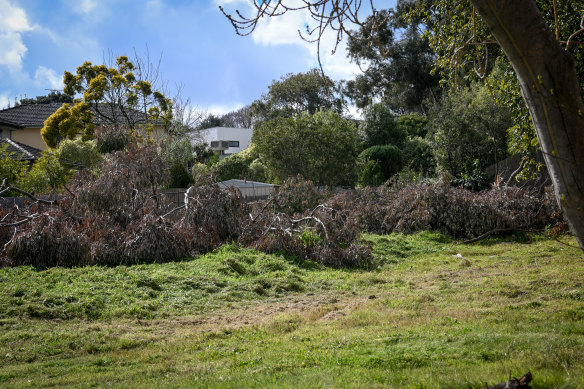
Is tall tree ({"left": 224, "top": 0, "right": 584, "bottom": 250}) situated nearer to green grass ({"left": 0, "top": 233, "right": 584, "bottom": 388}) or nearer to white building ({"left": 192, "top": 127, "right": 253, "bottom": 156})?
green grass ({"left": 0, "top": 233, "right": 584, "bottom": 388})

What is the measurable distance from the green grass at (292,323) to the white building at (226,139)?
45602 mm

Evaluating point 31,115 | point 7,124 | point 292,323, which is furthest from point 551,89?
point 31,115

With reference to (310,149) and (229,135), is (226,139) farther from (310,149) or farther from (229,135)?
(310,149)

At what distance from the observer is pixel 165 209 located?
1302 centimetres

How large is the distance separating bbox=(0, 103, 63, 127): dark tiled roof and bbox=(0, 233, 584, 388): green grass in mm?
25777

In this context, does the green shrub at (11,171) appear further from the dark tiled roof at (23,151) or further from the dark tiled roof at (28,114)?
the dark tiled roof at (28,114)

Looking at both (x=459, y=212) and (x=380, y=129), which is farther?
(x=380, y=129)

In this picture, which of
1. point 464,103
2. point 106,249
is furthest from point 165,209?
point 464,103

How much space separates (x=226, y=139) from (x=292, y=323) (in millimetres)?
51043

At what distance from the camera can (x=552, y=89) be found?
2637mm

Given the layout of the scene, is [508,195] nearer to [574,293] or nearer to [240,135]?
[574,293]

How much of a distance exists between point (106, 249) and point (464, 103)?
17.1 m

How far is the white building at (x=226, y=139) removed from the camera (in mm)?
55938

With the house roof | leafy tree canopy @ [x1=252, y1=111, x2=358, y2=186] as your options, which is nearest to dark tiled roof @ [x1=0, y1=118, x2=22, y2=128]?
the house roof
